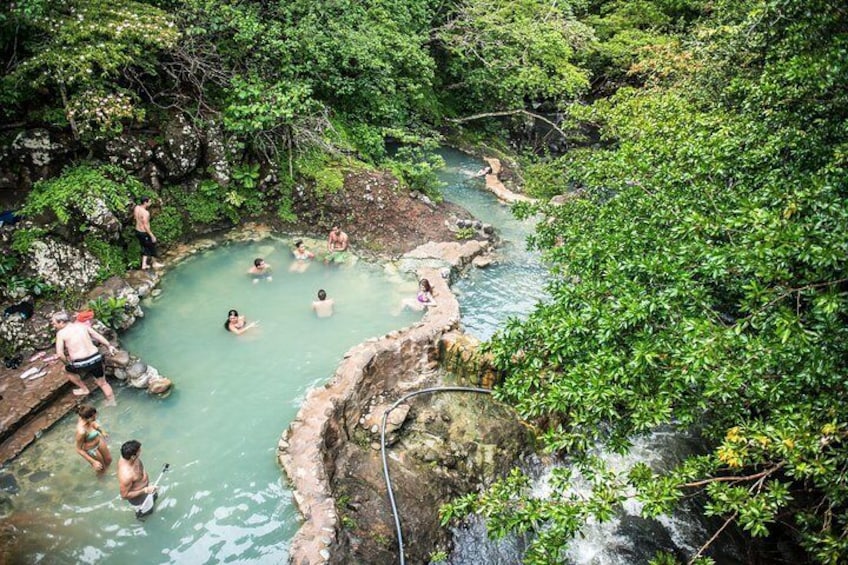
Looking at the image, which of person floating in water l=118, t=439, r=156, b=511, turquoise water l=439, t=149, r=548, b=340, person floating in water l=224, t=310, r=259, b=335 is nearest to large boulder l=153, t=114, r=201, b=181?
person floating in water l=224, t=310, r=259, b=335

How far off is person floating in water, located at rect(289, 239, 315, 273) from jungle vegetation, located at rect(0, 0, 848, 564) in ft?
6.71

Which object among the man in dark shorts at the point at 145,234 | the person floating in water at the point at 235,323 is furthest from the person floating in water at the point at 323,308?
the man in dark shorts at the point at 145,234

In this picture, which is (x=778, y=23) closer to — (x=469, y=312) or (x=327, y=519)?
(x=469, y=312)

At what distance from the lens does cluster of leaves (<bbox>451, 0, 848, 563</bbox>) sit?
3629 millimetres

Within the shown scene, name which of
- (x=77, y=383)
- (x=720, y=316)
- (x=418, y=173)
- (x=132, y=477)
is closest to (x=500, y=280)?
(x=418, y=173)

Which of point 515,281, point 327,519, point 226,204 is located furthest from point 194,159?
point 327,519

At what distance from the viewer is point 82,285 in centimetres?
915

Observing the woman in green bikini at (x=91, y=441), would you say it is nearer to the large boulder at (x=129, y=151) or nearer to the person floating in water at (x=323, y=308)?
the person floating in water at (x=323, y=308)

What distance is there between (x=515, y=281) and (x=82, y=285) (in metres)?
9.19

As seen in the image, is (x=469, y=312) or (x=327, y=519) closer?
(x=327, y=519)

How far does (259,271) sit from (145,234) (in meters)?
2.39

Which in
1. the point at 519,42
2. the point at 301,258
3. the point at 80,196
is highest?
the point at 519,42

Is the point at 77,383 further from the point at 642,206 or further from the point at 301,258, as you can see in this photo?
the point at 642,206

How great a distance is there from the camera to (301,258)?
1148 centimetres
